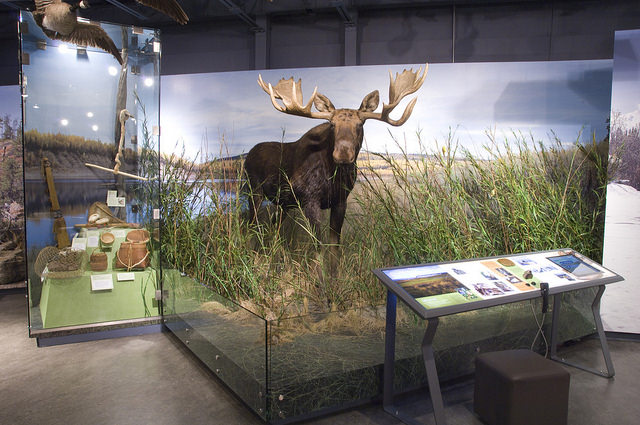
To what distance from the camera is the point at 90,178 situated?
397 centimetres

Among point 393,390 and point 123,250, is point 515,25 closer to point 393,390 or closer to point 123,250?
point 393,390

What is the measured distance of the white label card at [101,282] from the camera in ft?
12.6

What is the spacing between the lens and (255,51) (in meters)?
5.59

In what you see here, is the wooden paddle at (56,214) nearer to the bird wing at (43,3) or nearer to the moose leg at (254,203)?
the bird wing at (43,3)

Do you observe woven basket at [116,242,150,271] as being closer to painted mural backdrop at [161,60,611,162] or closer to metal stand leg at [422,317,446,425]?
painted mural backdrop at [161,60,611,162]

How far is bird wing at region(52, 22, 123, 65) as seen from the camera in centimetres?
375

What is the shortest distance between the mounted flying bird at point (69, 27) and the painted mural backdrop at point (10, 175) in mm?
2801

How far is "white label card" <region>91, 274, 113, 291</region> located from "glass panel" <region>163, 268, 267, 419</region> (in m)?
0.52

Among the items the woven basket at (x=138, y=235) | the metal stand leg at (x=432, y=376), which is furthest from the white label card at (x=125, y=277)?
the metal stand leg at (x=432, y=376)

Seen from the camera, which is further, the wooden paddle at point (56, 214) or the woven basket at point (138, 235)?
the woven basket at point (138, 235)

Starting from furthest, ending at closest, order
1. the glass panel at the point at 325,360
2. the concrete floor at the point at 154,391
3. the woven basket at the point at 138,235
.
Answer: the woven basket at the point at 138,235, the concrete floor at the point at 154,391, the glass panel at the point at 325,360

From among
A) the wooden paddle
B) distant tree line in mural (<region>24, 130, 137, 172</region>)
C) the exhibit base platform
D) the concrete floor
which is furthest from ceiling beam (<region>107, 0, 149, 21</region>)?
the concrete floor

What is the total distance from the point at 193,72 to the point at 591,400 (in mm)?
5498

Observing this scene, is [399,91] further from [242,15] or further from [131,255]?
[131,255]
